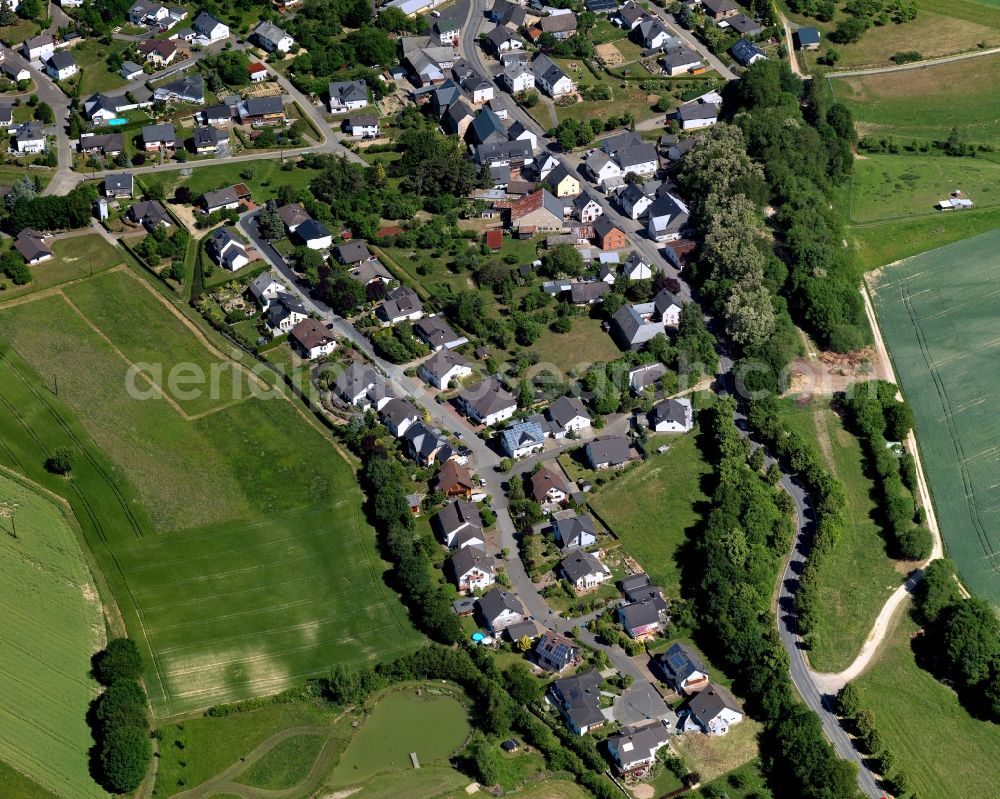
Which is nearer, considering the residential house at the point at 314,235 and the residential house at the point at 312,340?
the residential house at the point at 312,340

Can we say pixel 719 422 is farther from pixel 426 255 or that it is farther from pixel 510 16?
pixel 510 16

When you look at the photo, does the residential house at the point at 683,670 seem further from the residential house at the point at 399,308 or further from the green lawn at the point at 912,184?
the green lawn at the point at 912,184

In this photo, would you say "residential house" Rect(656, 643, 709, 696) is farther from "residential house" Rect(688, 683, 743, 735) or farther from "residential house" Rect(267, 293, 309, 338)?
"residential house" Rect(267, 293, 309, 338)

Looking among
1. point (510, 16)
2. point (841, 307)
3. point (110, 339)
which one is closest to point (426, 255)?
point (110, 339)

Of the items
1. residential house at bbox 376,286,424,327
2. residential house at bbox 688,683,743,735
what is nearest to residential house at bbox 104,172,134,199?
residential house at bbox 376,286,424,327

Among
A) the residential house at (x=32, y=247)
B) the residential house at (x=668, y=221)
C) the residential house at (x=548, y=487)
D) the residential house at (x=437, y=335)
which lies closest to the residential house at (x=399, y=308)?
the residential house at (x=437, y=335)

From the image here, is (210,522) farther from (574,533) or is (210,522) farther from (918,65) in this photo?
(918,65)
